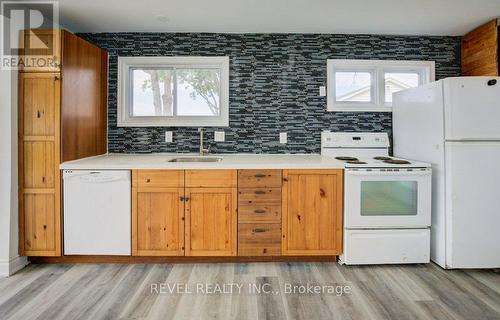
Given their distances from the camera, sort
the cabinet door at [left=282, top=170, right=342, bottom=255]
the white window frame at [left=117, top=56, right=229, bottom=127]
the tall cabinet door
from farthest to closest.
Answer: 1. the white window frame at [left=117, top=56, right=229, bottom=127]
2. the cabinet door at [left=282, top=170, right=342, bottom=255]
3. the tall cabinet door

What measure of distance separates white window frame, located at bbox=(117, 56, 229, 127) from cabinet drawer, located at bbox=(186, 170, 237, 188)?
2.82 feet

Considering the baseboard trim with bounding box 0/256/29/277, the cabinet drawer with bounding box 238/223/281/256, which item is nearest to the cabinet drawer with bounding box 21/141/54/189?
the baseboard trim with bounding box 0/256/29/277

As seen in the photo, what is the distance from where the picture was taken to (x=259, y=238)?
9.12 ft

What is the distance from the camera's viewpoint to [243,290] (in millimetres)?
2350

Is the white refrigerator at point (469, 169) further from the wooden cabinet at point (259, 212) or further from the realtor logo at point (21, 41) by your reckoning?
the realtor logo at point (21, 41)

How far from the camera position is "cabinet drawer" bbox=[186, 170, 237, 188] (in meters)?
2.73

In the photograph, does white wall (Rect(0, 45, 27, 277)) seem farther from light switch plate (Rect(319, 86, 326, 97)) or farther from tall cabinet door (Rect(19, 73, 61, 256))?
light switch plate (Rect(319, 86, 326, 97))

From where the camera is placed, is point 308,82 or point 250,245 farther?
point 308,82

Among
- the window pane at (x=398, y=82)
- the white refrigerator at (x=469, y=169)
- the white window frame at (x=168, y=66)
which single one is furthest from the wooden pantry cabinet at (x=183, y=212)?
the window pane at (x=398, y=82)

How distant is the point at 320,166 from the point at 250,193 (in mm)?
630

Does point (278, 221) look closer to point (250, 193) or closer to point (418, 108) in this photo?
point (250, 193)

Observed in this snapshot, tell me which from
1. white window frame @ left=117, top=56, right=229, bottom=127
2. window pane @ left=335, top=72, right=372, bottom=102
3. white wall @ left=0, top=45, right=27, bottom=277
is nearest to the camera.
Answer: white wall @ left=0, top=45, right=27, bottom=277

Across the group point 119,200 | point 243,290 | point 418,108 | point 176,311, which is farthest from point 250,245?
point 418,108

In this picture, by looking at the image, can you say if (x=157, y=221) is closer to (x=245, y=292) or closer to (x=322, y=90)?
(x=245, y=292)
